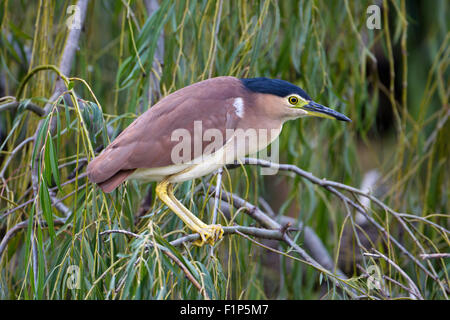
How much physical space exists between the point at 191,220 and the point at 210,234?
74 mm

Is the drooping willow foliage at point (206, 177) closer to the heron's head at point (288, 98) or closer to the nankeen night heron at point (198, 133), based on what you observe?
the nankeen night heron at point (198, 133)

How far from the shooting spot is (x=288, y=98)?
1565 millimetres

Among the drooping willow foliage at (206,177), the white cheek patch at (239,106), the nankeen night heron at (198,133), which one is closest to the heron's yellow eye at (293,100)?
the nankeen night heron at (198,133)

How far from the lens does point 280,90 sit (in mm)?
1552

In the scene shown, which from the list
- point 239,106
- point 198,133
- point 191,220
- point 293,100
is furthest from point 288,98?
point 191,220

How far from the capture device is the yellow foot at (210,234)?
1500 mm

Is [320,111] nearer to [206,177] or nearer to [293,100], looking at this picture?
[293,100]

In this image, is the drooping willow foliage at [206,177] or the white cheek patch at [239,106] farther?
the white cheek patch at [239,106]

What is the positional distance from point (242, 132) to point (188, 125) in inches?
5.6

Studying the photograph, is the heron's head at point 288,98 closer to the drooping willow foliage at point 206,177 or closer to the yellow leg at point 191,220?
the drooping willow foliage at point 206,177

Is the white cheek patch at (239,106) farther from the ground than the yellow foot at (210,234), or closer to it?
farther from the ground

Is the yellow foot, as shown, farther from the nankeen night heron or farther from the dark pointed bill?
the dark pointed bill

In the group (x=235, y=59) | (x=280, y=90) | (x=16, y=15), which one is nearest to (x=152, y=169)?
(x=280, y=90)
